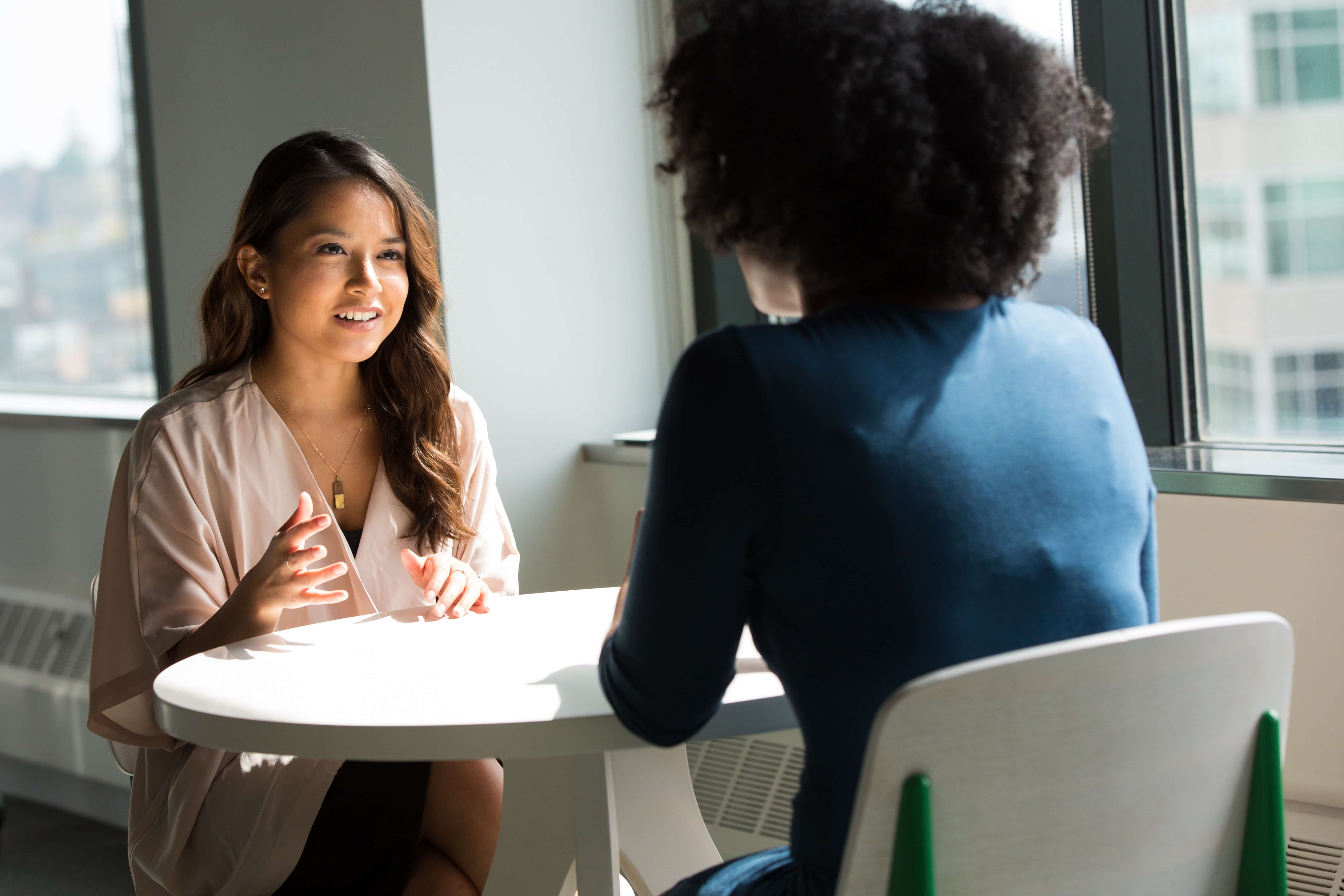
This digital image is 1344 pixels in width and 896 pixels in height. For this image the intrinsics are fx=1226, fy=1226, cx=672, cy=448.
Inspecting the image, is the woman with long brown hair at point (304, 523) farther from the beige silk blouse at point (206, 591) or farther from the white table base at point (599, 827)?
the white table base at point (599, 827)

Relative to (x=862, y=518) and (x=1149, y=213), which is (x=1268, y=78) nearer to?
(x=1149, y=213)

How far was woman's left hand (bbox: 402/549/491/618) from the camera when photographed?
5.27 feet

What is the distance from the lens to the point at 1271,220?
2.03 meters

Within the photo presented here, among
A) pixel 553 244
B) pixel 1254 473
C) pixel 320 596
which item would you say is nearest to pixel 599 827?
pixel 320 596

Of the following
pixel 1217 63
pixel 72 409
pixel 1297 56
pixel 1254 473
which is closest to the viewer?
pixel 1254 473

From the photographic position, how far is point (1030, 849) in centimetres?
83

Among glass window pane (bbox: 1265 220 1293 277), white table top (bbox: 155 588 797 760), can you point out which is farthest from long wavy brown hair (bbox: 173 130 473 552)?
glass window pane (bbox: 1265 220 1293 277)

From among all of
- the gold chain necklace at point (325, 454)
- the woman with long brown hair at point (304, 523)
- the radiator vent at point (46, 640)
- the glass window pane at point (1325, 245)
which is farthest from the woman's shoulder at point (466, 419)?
the radiator vent at point (46, 640)

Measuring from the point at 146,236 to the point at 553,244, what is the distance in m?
1.33

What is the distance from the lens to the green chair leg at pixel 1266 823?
89 centimetres

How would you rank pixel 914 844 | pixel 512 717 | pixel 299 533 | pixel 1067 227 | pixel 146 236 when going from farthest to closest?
pixel 146 236
pixel 1067 227
pixel 299 533
pixel 512 717
pixel 914 844

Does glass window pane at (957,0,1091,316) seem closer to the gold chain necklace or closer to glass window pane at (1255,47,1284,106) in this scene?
glass window pane at (1255,47,1284,106)

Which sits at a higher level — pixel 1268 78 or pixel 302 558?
pixel 1268 78

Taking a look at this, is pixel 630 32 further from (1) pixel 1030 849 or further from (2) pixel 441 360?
(1) pixel 1030 849
